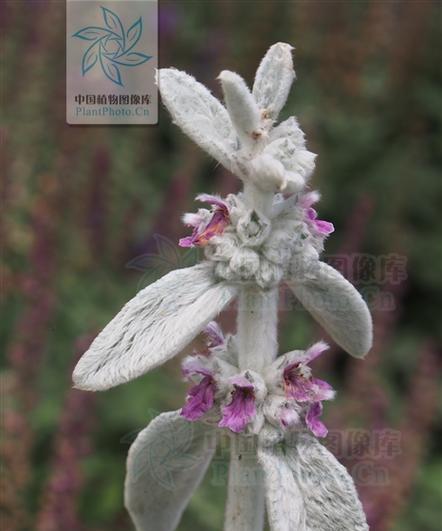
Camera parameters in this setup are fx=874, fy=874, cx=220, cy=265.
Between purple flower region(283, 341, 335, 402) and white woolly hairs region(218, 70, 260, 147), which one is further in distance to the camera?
purple flower region(283, 341, 335, 402)

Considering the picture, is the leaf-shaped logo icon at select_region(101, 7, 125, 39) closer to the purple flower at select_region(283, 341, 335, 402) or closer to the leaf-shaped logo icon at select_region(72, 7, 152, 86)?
the leaf-shaped logo icon at select_region(72, 7, 152, 86)

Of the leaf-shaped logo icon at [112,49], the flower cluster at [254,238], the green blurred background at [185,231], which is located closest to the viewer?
the flower cluster at [254,238]

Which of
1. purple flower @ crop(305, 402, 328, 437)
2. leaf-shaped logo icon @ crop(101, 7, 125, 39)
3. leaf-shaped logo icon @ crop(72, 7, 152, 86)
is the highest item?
leaf-shaped logo icon @ crop(101, 7, 125, 39)

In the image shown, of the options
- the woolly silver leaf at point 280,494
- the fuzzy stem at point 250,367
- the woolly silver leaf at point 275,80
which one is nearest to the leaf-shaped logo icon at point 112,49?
the woolly silver leaf at point 275,80

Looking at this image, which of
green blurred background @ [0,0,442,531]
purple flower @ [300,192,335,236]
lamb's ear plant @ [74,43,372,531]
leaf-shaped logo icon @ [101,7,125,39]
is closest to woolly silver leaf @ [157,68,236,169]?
lamb's ear plant @ [74,43,372,531]

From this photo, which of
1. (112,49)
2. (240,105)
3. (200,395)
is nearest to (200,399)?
(200,395)

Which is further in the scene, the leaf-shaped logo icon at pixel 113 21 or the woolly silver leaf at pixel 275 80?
the leaf-shaped logo icon at pixel 113 21

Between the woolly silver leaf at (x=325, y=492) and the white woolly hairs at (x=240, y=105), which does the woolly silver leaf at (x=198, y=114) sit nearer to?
the white woolly hairs at (x=240, y=105)

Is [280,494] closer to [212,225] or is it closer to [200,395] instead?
[200,395]

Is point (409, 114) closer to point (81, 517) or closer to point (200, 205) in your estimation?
point (200, 205)
